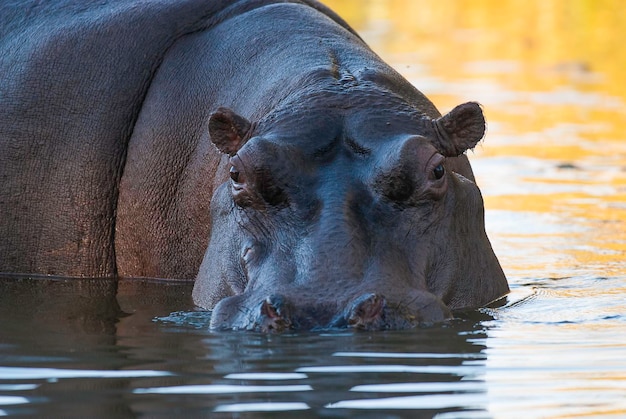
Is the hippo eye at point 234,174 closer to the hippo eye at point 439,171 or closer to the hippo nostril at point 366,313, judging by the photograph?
the hippo eye at point 439,171

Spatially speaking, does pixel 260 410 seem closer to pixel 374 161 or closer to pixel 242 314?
pixel 242 314

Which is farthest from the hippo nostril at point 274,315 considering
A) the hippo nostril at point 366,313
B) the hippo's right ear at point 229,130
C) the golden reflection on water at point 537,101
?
the golden reflection on water at point 537,101

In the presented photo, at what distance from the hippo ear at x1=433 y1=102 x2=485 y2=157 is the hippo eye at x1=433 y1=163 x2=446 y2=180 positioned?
10.9 inches

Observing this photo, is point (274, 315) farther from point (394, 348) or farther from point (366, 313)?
point (394, 348)

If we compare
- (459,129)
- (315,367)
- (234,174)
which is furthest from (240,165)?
(315,367)

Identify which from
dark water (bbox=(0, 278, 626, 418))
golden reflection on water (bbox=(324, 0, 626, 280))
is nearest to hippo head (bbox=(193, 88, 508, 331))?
dark water (bbox=(0, 278, 626, 418))

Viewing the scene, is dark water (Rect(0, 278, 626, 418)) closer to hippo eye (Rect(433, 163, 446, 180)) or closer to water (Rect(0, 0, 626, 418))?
water (Rect(0, 0, 626, 418))

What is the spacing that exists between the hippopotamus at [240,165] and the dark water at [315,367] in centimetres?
17

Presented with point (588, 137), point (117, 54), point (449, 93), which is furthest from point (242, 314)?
point (449, 93)

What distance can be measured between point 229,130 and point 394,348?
168 cm

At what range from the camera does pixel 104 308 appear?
24.6ft

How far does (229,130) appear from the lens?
702cm

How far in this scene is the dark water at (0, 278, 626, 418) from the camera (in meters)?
4.96

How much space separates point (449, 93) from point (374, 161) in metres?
11.5
